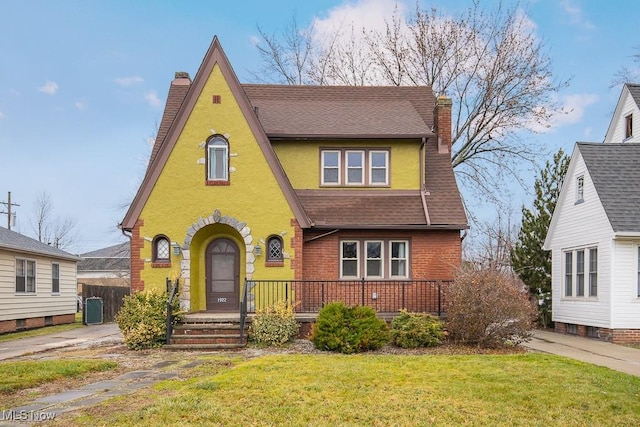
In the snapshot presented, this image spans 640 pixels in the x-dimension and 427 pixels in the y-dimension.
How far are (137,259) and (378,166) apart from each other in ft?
25.3

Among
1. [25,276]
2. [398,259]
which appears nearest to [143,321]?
[398,259]

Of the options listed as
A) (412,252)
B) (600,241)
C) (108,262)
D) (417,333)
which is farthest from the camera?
(108,262)

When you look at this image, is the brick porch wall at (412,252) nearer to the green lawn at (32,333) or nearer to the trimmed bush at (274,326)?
the trimmed bush at (274,326)

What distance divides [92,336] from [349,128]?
1060 cm

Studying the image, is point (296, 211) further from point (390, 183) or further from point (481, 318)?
point (481, 318)

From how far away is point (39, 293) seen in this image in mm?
24125

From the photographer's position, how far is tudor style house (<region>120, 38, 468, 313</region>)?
17.1 meters

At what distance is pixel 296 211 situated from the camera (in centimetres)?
1709

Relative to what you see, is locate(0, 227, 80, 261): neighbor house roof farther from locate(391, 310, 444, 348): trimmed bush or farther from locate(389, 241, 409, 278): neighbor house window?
locate(391, 310, 444, 348): trimmed bush

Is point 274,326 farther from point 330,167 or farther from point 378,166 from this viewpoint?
point 378,166

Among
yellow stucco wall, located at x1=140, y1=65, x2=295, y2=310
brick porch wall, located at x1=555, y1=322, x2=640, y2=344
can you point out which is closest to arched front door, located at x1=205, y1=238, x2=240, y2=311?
yellow stucco wall, located at x1=140, y1=65, x2=295, y2=310

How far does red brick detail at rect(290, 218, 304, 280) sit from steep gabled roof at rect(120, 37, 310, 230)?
181 millimetres

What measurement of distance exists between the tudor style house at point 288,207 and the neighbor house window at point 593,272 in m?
4.11

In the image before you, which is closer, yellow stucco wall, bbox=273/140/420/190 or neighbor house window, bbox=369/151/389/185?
yellow stucco wall, bbox=273/140/420/190
